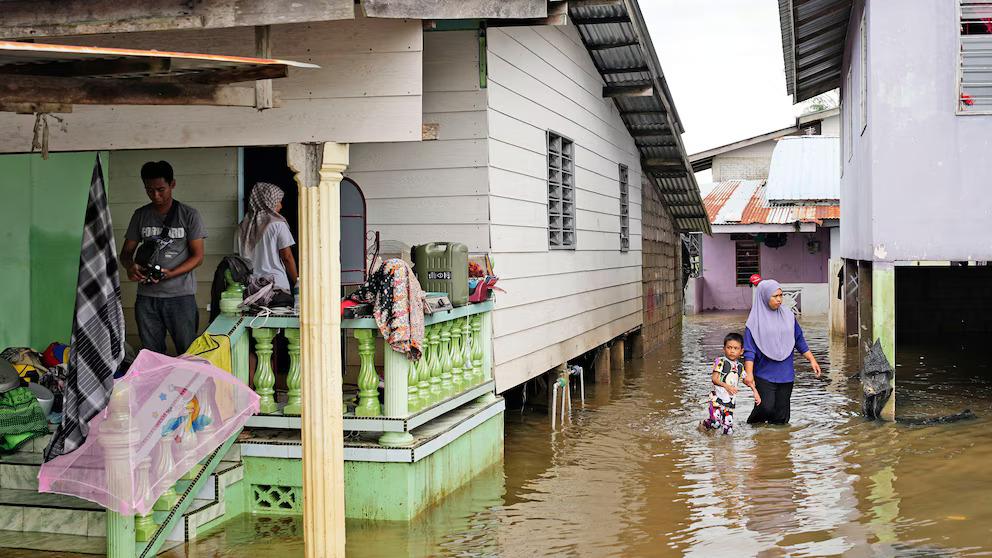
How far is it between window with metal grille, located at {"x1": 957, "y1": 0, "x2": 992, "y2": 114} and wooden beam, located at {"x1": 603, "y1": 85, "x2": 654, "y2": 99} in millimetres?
4878

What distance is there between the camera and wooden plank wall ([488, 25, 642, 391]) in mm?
9391

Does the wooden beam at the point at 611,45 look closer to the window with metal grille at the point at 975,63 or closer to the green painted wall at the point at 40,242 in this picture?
the window with metal grille at the point at 975,63

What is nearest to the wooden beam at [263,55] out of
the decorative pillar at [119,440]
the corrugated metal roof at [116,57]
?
the corrugated metal roof at [116,57]

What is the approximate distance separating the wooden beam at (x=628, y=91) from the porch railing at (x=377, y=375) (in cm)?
692

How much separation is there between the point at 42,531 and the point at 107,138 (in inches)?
110

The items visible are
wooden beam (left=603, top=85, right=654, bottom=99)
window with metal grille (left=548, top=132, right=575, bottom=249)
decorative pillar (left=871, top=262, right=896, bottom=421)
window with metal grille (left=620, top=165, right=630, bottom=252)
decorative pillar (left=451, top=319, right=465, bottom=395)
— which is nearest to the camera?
decorative pillar (left=451, top=319, right=465, bottom=395)

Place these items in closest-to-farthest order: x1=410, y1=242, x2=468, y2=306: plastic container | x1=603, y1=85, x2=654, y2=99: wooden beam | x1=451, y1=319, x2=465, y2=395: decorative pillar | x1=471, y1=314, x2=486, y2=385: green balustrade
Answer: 1. x1=410, y1=242, x2=468, y2=306: plastic container
2. x1=451, y1=319, x2=465, y2=395: decorative pillar
3. x1=471, y1=314, x2=486, y2=385: green balustrade
4. x1=603, y1=85, x2=654, y2=99: wooden beam

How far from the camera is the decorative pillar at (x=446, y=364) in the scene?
8.12m

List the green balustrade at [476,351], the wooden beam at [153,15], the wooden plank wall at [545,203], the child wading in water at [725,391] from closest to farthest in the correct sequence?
1. the wooden beam at [153,15]
2. the green balustrade at [476,351]
3. the wooden plank wall at [545,203]
4. the child wading in water at [725,391]

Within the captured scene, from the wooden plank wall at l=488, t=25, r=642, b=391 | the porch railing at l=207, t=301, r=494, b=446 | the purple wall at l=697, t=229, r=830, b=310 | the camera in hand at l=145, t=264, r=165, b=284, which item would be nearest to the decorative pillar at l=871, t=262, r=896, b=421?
the wooden plank wall at l=488, t=25, r=642, b=391

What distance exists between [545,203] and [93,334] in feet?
18.9

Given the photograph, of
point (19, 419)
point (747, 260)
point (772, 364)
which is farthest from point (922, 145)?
point (747, 260)

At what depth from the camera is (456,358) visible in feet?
27.7

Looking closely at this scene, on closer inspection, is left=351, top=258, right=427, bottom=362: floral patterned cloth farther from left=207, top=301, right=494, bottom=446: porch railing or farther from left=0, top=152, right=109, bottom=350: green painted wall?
left=0, top=152, right=109, bottom=350: green painted wall
